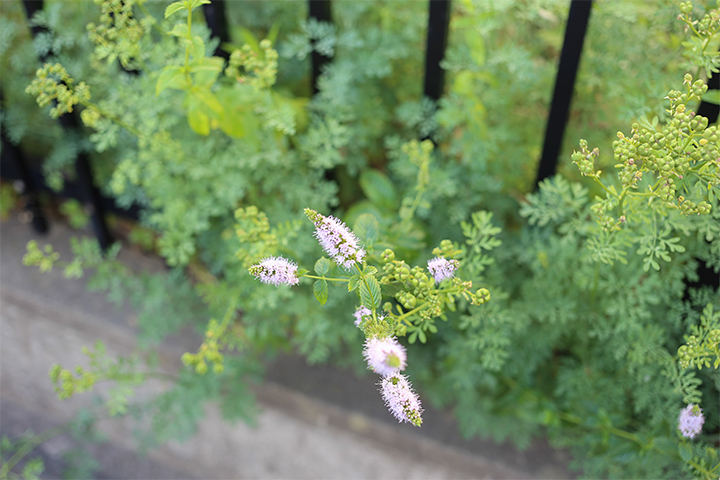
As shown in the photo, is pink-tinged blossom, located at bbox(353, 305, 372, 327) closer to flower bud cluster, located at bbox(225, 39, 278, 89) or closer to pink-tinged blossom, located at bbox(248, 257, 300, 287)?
pink-tinged blossom, located at bbox(248, 257, 300, 287)

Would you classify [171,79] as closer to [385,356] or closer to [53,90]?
[53,90]

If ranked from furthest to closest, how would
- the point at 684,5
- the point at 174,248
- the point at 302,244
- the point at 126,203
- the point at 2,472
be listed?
the point at 126,203 → the point at 2,472 → the point at 174,248 → the point at 302,244 → the point at 684,5

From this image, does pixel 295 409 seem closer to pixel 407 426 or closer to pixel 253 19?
pixel 407 426

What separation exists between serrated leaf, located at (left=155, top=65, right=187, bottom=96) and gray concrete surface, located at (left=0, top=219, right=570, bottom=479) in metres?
1.26

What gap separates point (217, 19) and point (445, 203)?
108cm

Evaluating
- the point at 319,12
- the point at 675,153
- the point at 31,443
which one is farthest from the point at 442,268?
the point at 31,443

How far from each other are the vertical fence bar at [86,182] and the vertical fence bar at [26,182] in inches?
11.8

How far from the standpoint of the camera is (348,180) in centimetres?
229

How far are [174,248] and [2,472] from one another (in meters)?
1.15

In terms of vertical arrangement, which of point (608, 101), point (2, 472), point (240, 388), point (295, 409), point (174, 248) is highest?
point (608, 101)

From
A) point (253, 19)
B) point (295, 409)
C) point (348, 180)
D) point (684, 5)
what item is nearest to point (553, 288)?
point (684, 5)

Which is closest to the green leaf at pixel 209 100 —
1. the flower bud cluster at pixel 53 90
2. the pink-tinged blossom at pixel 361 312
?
the flower bud cluster at pixel 53 90

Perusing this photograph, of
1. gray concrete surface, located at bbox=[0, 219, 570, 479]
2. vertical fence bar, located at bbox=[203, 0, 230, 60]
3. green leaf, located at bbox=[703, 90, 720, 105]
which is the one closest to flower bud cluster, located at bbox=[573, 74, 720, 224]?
green leaf, located at bbox=[703, 90, 720, 105]

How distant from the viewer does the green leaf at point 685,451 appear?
1271 mm
